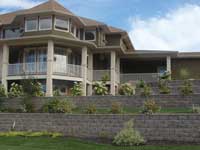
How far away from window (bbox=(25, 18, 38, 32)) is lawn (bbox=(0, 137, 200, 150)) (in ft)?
39.5

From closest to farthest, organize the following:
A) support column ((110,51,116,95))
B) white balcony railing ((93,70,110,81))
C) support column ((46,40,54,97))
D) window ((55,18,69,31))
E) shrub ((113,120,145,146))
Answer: shrub ((113,120,145,146)) < support column ((46,40,54,97)) < window ((55,18,69,31)) < support column ((110,51,116,95)) < white balcony railing ((93,70,110,81))

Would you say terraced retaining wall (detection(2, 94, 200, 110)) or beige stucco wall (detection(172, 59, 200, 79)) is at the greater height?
beige stucco wall (detection(172, 59, 200, 79))

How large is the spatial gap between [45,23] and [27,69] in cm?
368

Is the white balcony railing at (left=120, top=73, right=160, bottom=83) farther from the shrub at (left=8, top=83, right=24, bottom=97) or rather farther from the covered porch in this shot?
the shrub at (left=8, top=83, right=24, bottom=97)

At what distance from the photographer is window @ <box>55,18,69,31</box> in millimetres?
25547

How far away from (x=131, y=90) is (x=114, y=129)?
5.39 m

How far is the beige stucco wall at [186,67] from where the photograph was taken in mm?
30031

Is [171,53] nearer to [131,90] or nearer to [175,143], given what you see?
[131,90]

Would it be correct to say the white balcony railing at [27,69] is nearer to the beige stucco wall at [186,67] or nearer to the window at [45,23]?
the window at [45,23]

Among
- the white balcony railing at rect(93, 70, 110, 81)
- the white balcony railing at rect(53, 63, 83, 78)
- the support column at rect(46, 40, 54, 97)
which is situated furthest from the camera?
the white balcony railing at rect(93, 70, 110, 81)

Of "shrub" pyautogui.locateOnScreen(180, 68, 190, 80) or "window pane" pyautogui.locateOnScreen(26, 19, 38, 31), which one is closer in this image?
"window pane" pyautogui.locateOnScreen(26, 19, 38, 31)

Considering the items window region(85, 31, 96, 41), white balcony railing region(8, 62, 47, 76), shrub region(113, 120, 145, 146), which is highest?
window region(85, 31, 96, 41)

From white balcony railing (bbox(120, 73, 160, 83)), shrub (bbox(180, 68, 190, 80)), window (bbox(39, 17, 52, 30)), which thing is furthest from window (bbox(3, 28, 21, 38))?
shrub (bbox(180, 68, 190, 80))

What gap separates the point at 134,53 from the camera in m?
29.5
